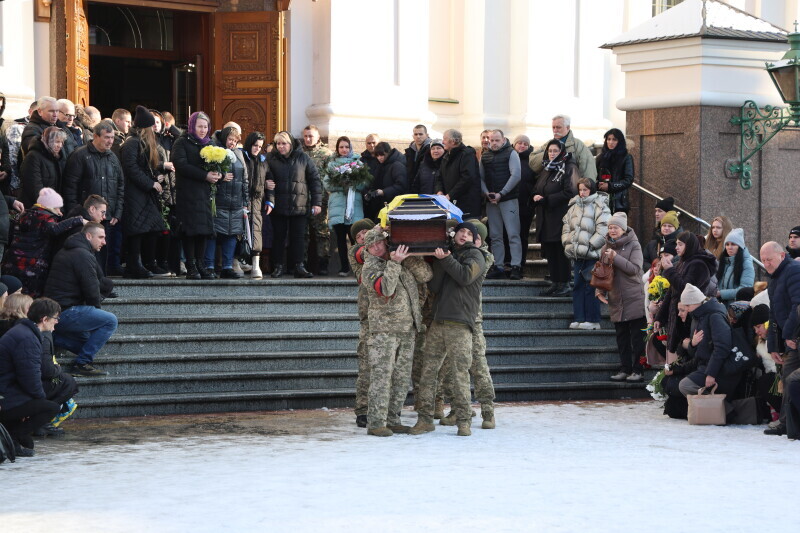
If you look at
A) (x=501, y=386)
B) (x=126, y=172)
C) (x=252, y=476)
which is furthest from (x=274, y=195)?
(x=252, y=476)

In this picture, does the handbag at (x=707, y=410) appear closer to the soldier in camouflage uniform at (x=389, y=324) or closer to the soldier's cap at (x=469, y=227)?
the soldier's cap at (x=469, y=227)

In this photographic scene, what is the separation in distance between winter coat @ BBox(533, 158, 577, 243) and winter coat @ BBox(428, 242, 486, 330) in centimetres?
384

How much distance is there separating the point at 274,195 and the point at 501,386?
11.4ft

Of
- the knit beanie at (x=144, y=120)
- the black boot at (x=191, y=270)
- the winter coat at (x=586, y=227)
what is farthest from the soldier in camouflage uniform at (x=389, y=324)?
the knit beanie at (x=144, y=120)

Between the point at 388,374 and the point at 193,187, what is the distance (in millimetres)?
4019

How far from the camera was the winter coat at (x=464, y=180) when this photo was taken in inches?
583

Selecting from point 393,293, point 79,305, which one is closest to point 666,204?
point 393,293

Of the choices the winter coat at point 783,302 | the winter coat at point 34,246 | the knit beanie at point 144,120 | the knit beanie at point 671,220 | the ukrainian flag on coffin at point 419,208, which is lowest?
the winter coat at point 783,302

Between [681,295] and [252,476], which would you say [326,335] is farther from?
[252,476]

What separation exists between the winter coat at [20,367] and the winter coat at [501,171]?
263 inches

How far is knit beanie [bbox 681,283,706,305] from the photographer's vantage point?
11633mm

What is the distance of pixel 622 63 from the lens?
16.3 meters

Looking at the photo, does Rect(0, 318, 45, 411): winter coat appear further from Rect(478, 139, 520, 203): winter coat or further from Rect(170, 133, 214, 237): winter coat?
Rect(478, 139, 520, 203): winter coat

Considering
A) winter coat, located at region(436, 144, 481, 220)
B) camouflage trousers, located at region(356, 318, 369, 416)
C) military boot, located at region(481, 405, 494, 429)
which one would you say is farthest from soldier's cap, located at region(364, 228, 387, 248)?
winter coat, located at region(436, 144, 481, 220)
